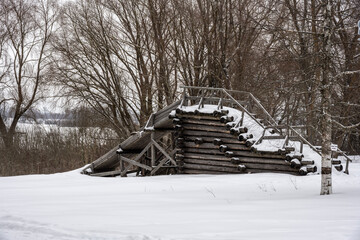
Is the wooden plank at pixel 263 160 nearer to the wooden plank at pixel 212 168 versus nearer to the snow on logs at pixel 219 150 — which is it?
the snow on logs at pixel 219 150

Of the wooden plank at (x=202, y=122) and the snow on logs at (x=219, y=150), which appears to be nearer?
the snow on logs at (x=219, y=150)

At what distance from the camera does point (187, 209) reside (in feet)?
32.2

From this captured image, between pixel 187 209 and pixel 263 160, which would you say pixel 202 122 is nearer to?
pixel 263 160

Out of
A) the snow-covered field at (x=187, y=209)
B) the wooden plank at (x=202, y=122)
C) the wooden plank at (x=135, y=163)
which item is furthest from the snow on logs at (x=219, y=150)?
the wooden plank at (x=135, y=163)

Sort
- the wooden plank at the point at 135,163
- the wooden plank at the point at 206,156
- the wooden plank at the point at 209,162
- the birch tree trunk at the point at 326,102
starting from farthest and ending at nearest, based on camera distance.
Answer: the wooden plank at the point at 135,163 < the wooden plank at the point at 206,156 < the wooden plank at the point at 209,162 < the birch tree trunk at the point at 326,102

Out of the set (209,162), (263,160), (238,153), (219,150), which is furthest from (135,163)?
(263,160)

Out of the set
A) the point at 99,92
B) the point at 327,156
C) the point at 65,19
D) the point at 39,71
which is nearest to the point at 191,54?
the point at 99,92

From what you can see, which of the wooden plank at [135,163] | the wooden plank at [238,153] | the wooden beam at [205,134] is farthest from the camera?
the wooden plank at [135,163]

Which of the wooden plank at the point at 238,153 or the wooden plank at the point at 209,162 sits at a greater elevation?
the wooden plank at the point at 238,153

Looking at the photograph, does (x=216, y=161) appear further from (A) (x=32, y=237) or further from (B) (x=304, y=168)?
(A) (x=32, y=237)

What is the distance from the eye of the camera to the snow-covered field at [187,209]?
724cm

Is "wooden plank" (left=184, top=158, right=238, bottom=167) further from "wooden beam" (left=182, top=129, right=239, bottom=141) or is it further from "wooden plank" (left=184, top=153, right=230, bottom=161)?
"wooden beam" (left=182, top=129, right=239, bottom=141)

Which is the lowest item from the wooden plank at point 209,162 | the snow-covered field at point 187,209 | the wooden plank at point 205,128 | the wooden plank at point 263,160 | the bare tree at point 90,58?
the snow-covered field at point 187,209

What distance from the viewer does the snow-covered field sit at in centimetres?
724
